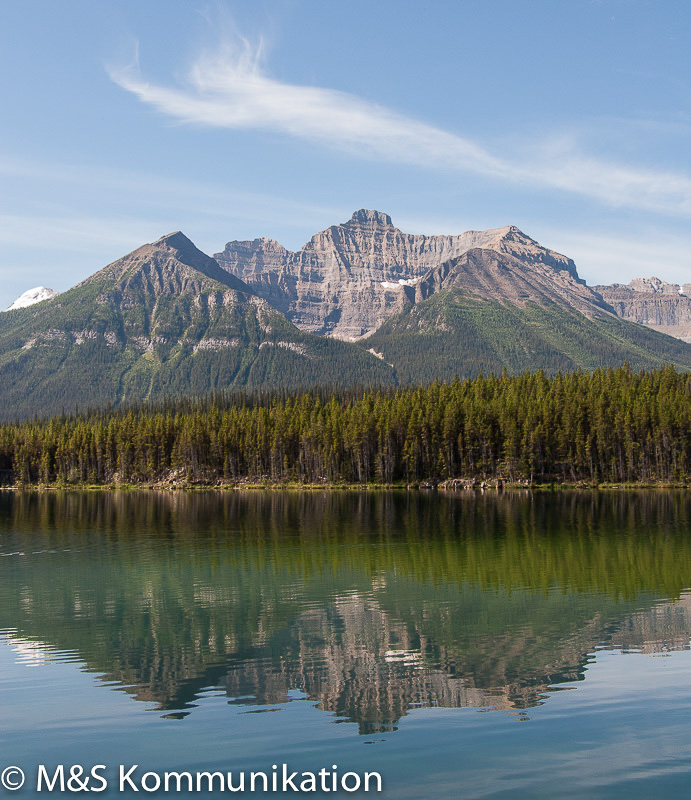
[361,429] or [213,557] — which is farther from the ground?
[361,429]

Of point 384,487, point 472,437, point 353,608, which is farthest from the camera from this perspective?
point 472,437

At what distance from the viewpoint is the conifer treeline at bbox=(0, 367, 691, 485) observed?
151 m

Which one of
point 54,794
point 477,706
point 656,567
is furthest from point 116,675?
point 656,567

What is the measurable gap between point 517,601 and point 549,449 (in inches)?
4940

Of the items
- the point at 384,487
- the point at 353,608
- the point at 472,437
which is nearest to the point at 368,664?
the point at 353,608

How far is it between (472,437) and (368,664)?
456 ft

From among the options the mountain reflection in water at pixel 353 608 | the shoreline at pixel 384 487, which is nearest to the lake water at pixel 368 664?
the mountain reflection in water at pixel 353 608

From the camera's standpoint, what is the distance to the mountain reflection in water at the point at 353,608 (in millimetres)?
25609

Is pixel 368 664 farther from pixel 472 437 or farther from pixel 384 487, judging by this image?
pixel 472 437

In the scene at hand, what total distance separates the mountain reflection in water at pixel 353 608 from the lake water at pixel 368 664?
0.16 meters

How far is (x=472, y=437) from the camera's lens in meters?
164

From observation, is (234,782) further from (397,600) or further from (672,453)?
(672,453)

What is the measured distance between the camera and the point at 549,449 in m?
158

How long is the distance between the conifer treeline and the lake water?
95.4 m
